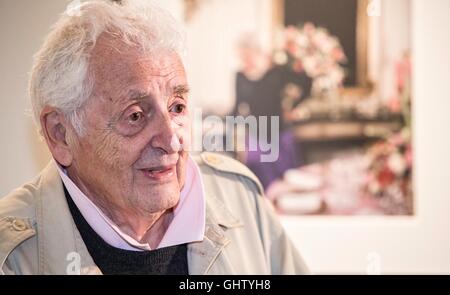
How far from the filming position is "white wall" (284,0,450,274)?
1.35 m

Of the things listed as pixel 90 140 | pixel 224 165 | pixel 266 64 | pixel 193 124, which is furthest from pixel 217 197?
pixel 266 64

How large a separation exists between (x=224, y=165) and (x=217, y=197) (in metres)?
0.07

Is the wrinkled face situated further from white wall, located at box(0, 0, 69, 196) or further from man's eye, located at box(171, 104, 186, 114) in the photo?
white wall, located at box(0, 0, 69, 196)

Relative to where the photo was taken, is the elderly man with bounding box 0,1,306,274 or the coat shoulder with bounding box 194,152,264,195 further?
the coat shoulder with bounding box 194,152,264,195

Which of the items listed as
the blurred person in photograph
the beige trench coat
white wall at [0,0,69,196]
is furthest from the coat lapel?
the blurred person in photograph

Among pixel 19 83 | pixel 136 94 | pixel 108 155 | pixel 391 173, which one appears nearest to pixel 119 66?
pixel 136 94

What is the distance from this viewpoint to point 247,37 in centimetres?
141

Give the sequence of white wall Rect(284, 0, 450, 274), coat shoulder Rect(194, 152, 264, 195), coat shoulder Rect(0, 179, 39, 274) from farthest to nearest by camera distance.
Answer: white wall Rect(284, 0, 450, 274) < coat shoulder Rect(194, 152, 264, 195) < coat shoulder Rect(0, 179, 39, 274)

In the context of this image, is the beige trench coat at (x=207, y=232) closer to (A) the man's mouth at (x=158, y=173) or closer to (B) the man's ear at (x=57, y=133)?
(B) the man's ear at (x=57, y=133)

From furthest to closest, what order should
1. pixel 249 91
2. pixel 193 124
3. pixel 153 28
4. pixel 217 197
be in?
pixel 249 91 → pixel 193 124 → pixel 217 197 → pixel 153 28

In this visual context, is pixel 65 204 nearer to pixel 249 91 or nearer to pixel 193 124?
pixel 193 124

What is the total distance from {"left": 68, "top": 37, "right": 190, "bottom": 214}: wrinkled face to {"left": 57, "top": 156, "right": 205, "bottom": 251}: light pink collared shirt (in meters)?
0.03

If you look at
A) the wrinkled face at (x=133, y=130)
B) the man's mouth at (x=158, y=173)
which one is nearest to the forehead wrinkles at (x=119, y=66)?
the wrinkled face at (x=133, y=130)

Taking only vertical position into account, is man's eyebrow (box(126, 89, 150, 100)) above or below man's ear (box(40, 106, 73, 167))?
above
